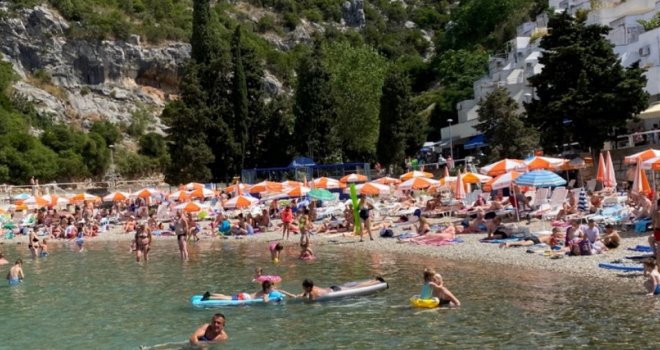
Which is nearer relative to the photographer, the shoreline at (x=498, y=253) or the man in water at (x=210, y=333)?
the man in water at (x=210, y=333)

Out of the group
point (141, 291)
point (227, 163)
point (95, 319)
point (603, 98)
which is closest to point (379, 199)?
point (603, 98)

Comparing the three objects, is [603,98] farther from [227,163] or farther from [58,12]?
[58,12]

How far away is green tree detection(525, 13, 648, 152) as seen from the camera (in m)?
31.7

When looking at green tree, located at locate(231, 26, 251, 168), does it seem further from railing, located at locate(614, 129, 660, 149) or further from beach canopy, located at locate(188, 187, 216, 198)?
railing, located at locate(614, 129, 660, 149)

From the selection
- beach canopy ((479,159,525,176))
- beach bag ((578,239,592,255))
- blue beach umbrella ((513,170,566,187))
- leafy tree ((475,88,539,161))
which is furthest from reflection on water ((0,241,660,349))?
leafy tree ((475,88,539,161))

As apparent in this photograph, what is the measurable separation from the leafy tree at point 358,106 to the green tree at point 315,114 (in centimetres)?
360

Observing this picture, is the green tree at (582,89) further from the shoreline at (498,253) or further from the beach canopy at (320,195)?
the beach canopy at (320,195)

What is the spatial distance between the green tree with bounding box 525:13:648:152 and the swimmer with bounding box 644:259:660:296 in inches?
736

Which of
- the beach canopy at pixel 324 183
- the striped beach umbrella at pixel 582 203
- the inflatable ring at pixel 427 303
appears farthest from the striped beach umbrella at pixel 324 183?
the inflatable ring at pixel 427 303

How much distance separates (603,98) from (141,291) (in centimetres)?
2169

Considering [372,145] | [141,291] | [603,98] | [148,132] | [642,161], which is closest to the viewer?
[141,291]

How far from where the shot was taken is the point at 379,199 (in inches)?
1587

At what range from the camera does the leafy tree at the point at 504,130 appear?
44.4m

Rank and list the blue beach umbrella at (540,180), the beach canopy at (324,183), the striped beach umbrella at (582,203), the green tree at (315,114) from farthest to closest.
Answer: the green tree at (315,114) < the beach canopy at (324,183) < the striped beach umbrella at (582,203) < the blue beach umbrella at (540,180)
